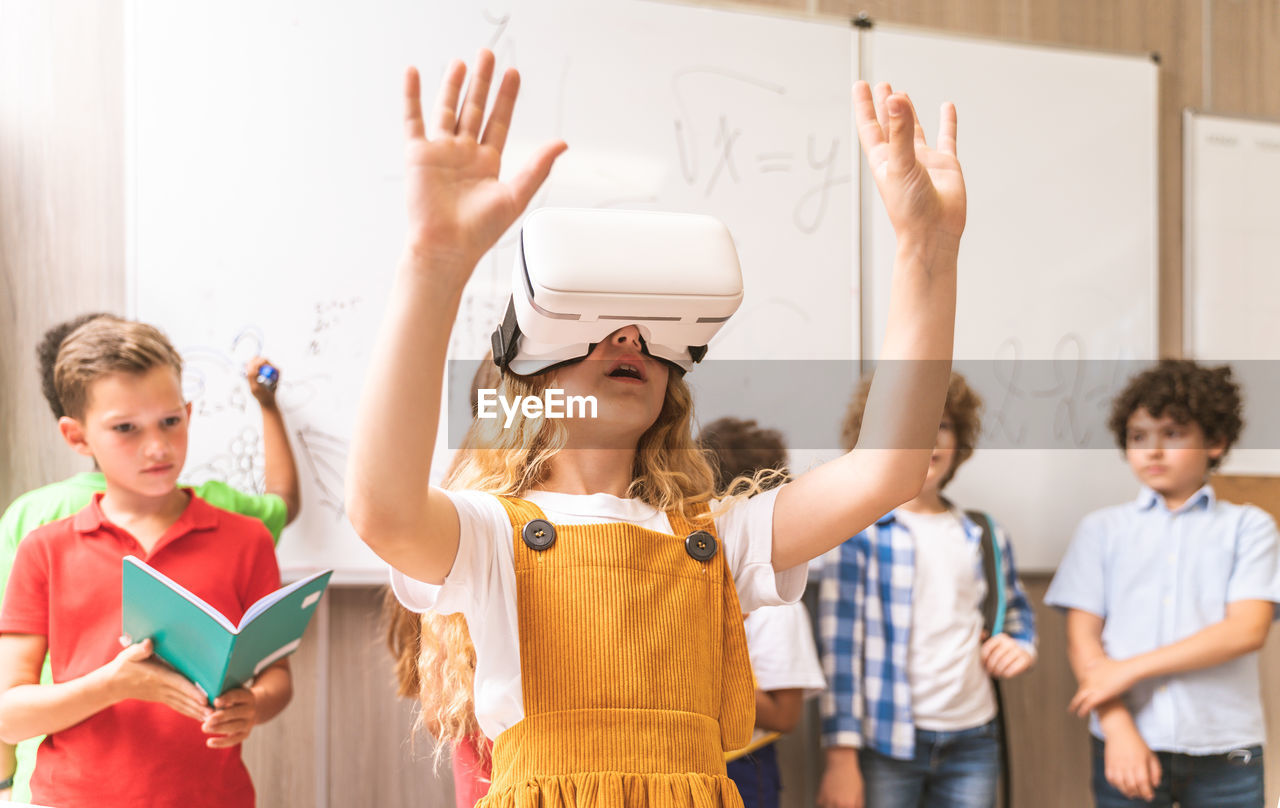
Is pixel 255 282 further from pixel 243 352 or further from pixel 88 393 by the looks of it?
pixel 88 393

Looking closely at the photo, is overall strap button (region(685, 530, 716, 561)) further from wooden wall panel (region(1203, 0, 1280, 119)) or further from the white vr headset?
wooden wall panel (region(1203, 0, 1280, 119))

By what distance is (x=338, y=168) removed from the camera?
178 centimetres

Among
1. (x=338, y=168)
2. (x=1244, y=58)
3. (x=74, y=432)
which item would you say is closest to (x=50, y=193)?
(x=338, y=168)

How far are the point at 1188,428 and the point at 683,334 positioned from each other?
58.1 inches

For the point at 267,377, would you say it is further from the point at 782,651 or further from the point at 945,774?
the point at 945,774

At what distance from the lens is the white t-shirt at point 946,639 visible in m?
1.73

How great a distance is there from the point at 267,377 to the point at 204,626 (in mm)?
712

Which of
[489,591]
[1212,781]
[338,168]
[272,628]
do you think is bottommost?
[1212,781]

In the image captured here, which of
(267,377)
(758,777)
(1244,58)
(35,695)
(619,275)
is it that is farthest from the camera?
(1244,58)

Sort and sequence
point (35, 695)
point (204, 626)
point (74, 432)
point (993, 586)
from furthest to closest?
1. point (993, 586)
2. point (74, 432)
3. point (35, 695)
4. point (204, 626)

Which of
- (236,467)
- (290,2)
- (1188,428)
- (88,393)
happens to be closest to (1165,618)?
(1188,428)

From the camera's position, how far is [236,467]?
1.73 metres

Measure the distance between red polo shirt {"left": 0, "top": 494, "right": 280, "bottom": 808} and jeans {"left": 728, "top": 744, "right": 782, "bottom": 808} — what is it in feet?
2.41

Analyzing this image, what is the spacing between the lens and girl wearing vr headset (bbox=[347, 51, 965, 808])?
71 centimetres
